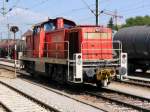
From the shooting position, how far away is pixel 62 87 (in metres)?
19.8

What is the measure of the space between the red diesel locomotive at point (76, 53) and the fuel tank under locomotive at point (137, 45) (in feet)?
20.4

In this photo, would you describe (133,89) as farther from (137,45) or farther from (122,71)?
(137,45)

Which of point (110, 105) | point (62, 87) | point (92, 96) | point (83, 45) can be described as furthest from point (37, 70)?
point (110, 105)

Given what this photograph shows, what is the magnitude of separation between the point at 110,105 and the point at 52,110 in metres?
2.52

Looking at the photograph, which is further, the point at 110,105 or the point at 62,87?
the point at 62,87

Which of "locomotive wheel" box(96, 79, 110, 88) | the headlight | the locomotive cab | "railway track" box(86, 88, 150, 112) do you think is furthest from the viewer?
"locomotive wheel" box(96, 79, 110, 88)

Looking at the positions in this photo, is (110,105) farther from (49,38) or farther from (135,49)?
(135,49)

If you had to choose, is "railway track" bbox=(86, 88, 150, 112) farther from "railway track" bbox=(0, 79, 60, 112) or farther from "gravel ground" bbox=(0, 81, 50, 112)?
"gravel ground" bbox=(0, 81, 50, 112)

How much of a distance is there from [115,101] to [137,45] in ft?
41.4

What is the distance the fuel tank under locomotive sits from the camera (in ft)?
85.1

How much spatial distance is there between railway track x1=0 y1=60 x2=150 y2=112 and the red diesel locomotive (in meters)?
0.67

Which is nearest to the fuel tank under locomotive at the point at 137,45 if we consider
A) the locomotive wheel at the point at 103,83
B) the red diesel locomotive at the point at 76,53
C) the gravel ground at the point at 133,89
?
the gravel ground at the point at 133,89

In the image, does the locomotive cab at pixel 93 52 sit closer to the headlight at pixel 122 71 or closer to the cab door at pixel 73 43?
the cab door at pixel 73 43

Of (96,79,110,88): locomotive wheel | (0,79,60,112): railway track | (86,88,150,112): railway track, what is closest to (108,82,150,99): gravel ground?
(86,88,150,112): railway track
